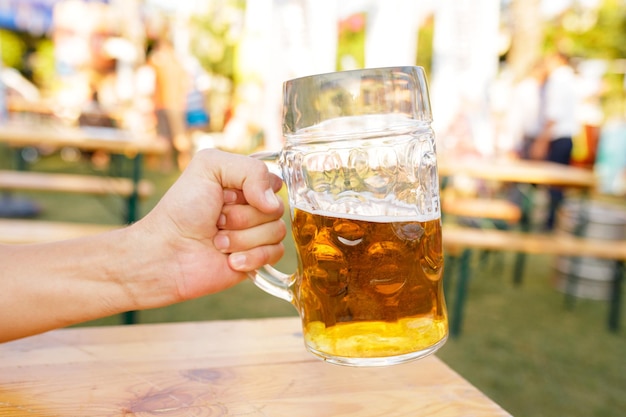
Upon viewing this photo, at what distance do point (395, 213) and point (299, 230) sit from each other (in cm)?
14

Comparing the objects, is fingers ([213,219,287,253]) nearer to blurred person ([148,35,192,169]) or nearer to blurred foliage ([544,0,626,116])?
blurred person ([148,35,192,169])

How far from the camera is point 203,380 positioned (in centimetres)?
77

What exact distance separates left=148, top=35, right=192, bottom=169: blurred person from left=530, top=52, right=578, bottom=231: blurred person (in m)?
5.05

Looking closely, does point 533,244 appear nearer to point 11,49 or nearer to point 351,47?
point 11,49

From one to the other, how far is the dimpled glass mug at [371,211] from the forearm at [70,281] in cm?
29

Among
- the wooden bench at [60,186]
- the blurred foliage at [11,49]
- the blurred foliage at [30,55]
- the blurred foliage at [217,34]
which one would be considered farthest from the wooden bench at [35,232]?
the blurred foliage at [11,49]

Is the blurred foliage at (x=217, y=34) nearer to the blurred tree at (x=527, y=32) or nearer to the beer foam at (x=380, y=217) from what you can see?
the blurred tree at (x=527, y=32)

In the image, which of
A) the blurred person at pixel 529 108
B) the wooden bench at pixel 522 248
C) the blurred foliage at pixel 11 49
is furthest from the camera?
the blurred foliage at pixel 11 49

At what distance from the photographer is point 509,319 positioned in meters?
3.53

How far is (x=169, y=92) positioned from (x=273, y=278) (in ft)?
26.3

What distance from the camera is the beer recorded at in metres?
0.67

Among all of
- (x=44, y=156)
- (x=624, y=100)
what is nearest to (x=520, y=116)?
(x=44, y=156)

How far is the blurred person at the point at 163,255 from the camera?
2.55 ft

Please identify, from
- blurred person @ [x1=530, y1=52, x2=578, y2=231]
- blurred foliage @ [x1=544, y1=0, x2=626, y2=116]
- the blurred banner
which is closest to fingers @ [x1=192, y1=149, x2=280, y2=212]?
blurred person @ [x1=530, y1=52, x2=578, y2=231]
